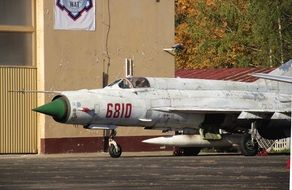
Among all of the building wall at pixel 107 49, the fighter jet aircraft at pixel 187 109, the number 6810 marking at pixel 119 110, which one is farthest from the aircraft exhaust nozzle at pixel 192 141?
the building wall at pixel 107 49

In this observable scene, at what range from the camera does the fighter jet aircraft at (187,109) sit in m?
27.9

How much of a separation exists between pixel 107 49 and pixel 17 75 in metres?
Answer: 3.46

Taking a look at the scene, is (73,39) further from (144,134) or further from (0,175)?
(0,175)

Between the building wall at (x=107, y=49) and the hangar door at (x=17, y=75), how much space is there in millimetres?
619

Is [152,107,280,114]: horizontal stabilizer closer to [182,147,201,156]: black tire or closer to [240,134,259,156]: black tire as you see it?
[240,134,259,156]: black tire

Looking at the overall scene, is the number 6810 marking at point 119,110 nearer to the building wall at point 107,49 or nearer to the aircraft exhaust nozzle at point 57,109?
the aircraft exhaust nozzle at point 57,109

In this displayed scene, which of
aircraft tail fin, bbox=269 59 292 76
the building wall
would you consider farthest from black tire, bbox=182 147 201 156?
the building wall

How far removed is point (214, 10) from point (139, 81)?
30118 millimetres

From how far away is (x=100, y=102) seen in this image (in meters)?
27.9

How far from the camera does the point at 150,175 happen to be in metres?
18.8

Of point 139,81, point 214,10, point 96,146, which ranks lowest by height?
point 96,146

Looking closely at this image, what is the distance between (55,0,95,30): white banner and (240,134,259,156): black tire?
26.0 feet

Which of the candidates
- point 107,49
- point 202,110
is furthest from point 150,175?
point 107,49

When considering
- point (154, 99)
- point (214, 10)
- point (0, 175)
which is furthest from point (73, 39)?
point (214, 10)
